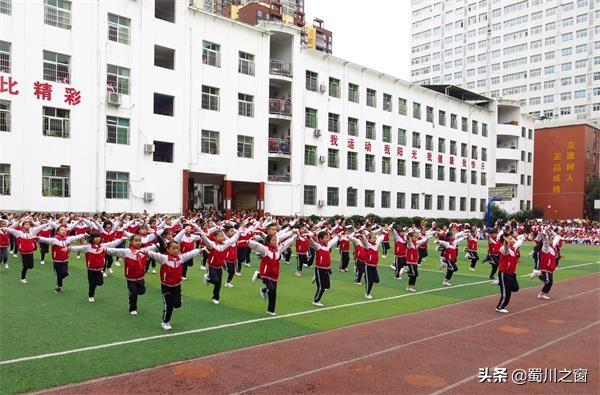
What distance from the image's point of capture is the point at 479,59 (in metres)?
88.7

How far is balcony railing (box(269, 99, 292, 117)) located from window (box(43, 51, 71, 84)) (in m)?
14.3

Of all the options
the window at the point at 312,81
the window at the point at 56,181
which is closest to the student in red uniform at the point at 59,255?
the window at the point at 56,181

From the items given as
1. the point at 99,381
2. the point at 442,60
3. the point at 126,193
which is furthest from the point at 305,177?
the point at 442,60

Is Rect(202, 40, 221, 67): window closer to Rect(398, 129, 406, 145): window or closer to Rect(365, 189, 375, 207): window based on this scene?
Rect(365, 189, 375, 207): window

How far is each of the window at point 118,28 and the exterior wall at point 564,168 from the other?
53368 millimetres

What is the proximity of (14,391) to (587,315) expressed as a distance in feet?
38.6

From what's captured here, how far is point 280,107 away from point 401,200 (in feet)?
53.4

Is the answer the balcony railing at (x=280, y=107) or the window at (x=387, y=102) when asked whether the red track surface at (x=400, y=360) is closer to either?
the balcony railing at (x=280, y=107)

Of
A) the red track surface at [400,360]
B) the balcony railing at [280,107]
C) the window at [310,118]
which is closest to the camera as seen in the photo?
the red track surface at [400,360]

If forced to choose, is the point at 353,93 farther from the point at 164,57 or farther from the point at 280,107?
the point at 164,57

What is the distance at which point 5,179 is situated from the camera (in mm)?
24750

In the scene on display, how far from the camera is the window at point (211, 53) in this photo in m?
32.1

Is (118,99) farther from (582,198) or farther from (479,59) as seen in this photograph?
(479,59)

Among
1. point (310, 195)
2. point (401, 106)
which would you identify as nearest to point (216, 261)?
point (310, 195)
